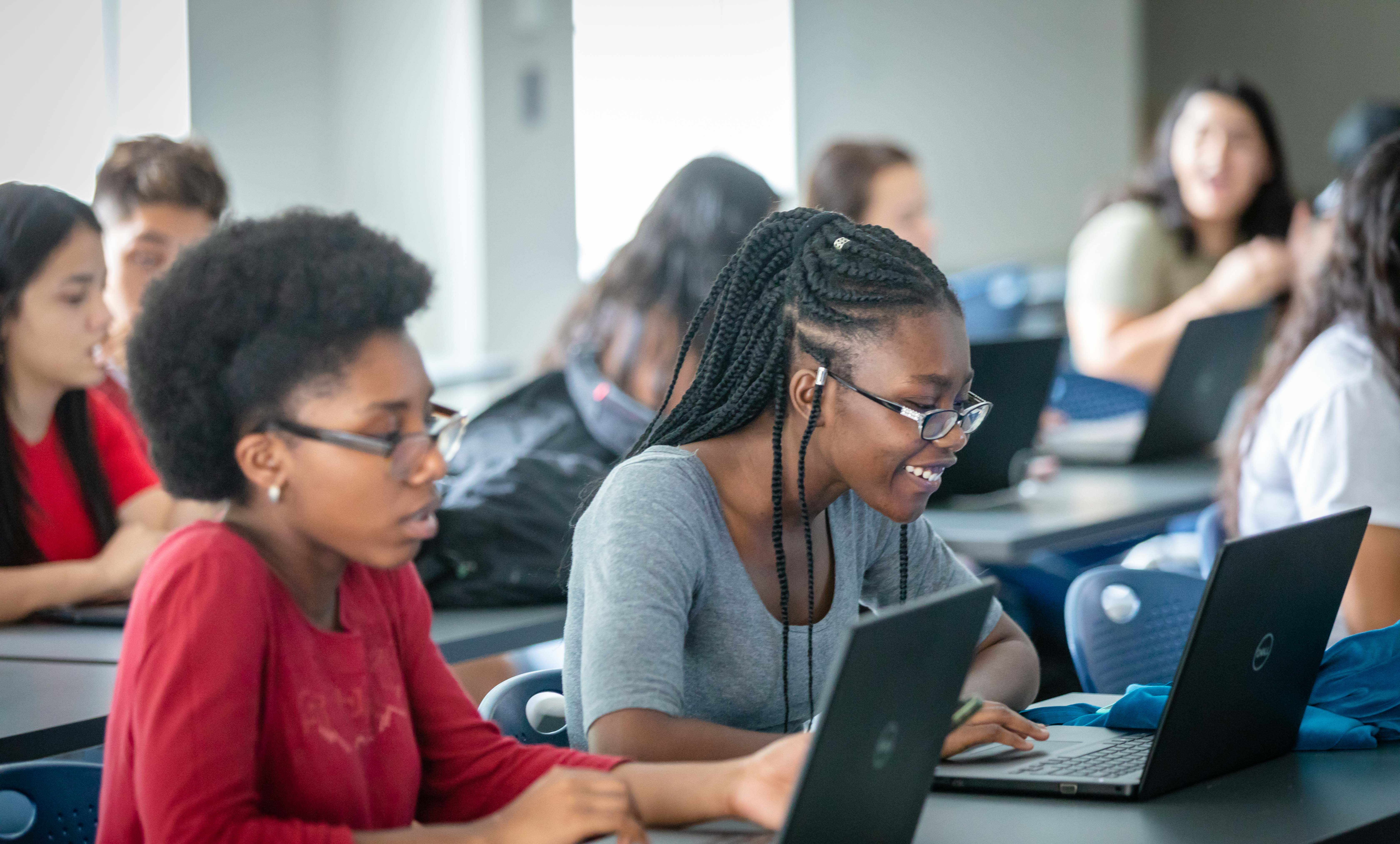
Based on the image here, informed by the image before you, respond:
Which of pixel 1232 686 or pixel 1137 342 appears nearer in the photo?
pixel 1232 686

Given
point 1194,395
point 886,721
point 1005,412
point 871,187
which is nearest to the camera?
point 886,721

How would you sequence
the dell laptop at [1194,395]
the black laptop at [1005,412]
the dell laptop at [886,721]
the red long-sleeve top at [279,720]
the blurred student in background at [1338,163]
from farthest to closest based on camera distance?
the dell laptop at [1194,395] → the black laptop at [1005,412] → the blurred student in background at [1338,163] → the red long-sleeve top at [279,720] → the dell laptop at [886,721]

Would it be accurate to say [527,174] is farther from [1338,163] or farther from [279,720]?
[279,720]

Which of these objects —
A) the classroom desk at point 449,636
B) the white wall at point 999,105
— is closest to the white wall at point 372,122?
the white wall at point 999,105

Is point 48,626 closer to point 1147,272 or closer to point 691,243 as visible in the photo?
point 691,243

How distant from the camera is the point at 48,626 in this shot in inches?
83.1

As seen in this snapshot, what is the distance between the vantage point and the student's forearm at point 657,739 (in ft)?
4.08

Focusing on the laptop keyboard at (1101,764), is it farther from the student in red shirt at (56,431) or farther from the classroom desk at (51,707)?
the student in red shirt at (56,431)

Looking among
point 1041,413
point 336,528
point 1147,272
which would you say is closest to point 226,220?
point 336,528

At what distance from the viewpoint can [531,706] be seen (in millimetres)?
1540

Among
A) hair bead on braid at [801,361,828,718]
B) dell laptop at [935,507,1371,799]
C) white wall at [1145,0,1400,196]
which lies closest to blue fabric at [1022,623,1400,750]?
dell laptop at [935,507,1371,799]

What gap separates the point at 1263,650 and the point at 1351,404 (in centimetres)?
90

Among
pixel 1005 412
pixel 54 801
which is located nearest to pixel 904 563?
pixel 54 801

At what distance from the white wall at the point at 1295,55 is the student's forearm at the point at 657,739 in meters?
6.44
